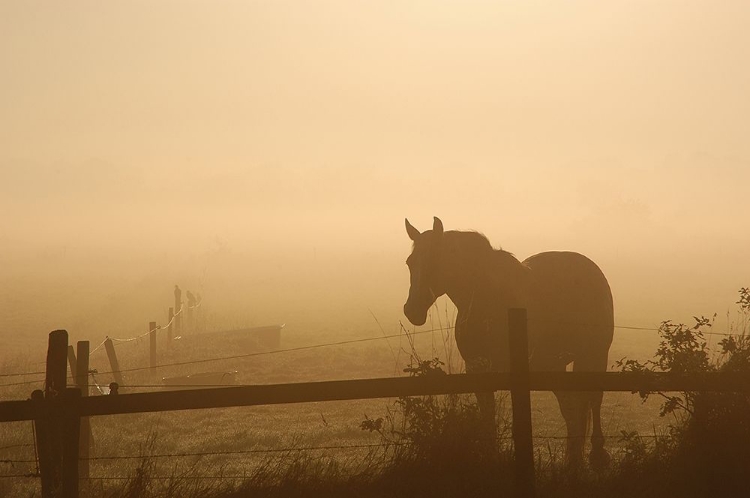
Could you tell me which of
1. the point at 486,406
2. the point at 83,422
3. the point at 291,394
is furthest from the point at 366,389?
the point at 83,422

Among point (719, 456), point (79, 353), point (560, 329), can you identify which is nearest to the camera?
point (719, 456)

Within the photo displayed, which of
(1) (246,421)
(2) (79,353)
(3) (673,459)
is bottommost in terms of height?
(1) (246,421)

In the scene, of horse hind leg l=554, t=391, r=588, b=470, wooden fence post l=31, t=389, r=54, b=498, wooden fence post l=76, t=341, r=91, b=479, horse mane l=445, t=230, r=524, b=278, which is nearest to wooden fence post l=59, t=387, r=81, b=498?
wooden fence post l=31, t=389, r=54, b=498

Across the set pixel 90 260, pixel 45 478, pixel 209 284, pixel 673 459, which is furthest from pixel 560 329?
pixel 90 260

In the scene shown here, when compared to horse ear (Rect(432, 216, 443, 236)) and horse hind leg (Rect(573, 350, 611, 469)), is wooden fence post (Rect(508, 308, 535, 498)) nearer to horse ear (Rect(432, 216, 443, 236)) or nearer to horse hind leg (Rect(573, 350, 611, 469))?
horse hind leg (Rect(573, 350, 611, 469))

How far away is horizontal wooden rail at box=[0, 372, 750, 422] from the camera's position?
5.88 meters

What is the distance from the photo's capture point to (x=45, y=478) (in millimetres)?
6074

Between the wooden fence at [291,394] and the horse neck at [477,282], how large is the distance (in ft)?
9.87

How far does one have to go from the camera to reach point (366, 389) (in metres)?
6.11

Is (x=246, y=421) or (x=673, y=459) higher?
(x=673, y=459)

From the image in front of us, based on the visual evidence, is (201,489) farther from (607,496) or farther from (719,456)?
(719,456)

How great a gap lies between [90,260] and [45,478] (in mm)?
164664

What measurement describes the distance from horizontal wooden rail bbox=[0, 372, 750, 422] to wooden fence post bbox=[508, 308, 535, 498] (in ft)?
0.33

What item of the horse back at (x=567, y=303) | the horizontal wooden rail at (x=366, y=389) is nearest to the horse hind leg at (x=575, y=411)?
the horse back at (x=567, y=303)
